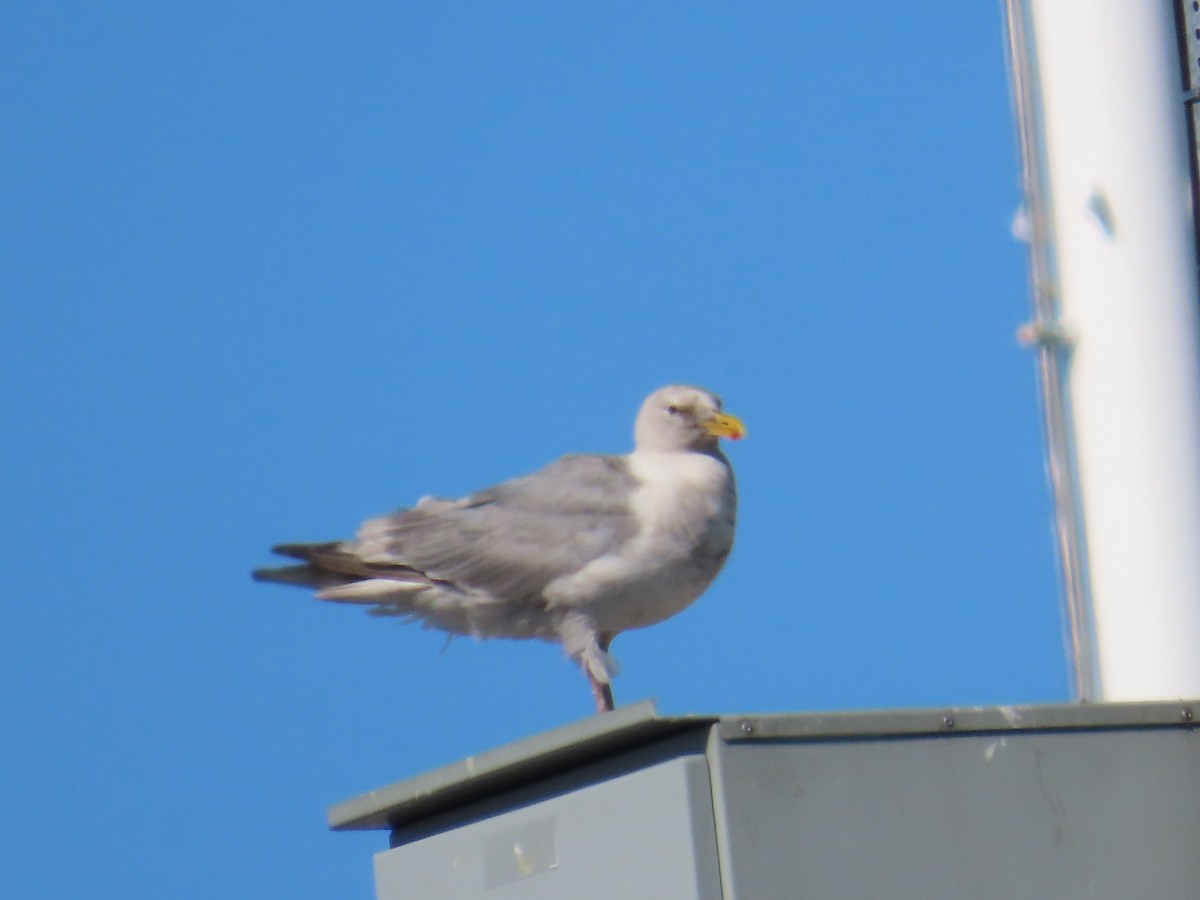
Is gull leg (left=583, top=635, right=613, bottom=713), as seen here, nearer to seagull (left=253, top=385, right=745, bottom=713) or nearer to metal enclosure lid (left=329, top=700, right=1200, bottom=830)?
seagull (left=253, top=385, right=745, bottom=713)

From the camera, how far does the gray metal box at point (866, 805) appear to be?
3715mm

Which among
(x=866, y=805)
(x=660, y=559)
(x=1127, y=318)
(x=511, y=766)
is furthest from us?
(x=660, y=559)

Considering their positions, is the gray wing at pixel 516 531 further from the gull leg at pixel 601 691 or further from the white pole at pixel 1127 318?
the white pole at pixel 1127 318

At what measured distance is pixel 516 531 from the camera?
6.46 metres

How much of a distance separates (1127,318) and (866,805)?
1.57 m

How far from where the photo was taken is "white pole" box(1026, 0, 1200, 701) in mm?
4711

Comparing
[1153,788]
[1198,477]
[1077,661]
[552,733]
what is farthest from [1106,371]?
[552,733]

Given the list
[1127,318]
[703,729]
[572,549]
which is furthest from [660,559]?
[703,729]

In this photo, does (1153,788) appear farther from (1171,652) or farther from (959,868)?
(1171,652)

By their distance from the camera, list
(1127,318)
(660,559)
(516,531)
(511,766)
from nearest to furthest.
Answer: (511,766) → (1127,318) → (660,559) → (516,531)

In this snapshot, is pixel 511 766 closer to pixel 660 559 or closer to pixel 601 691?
pixel 660 559

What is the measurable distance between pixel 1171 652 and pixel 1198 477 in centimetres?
40

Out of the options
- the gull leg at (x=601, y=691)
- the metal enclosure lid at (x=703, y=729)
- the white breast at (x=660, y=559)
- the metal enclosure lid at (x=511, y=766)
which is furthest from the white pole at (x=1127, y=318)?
the gull leg at (x=601, y=691)

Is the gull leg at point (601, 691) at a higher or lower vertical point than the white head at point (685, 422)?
lower
